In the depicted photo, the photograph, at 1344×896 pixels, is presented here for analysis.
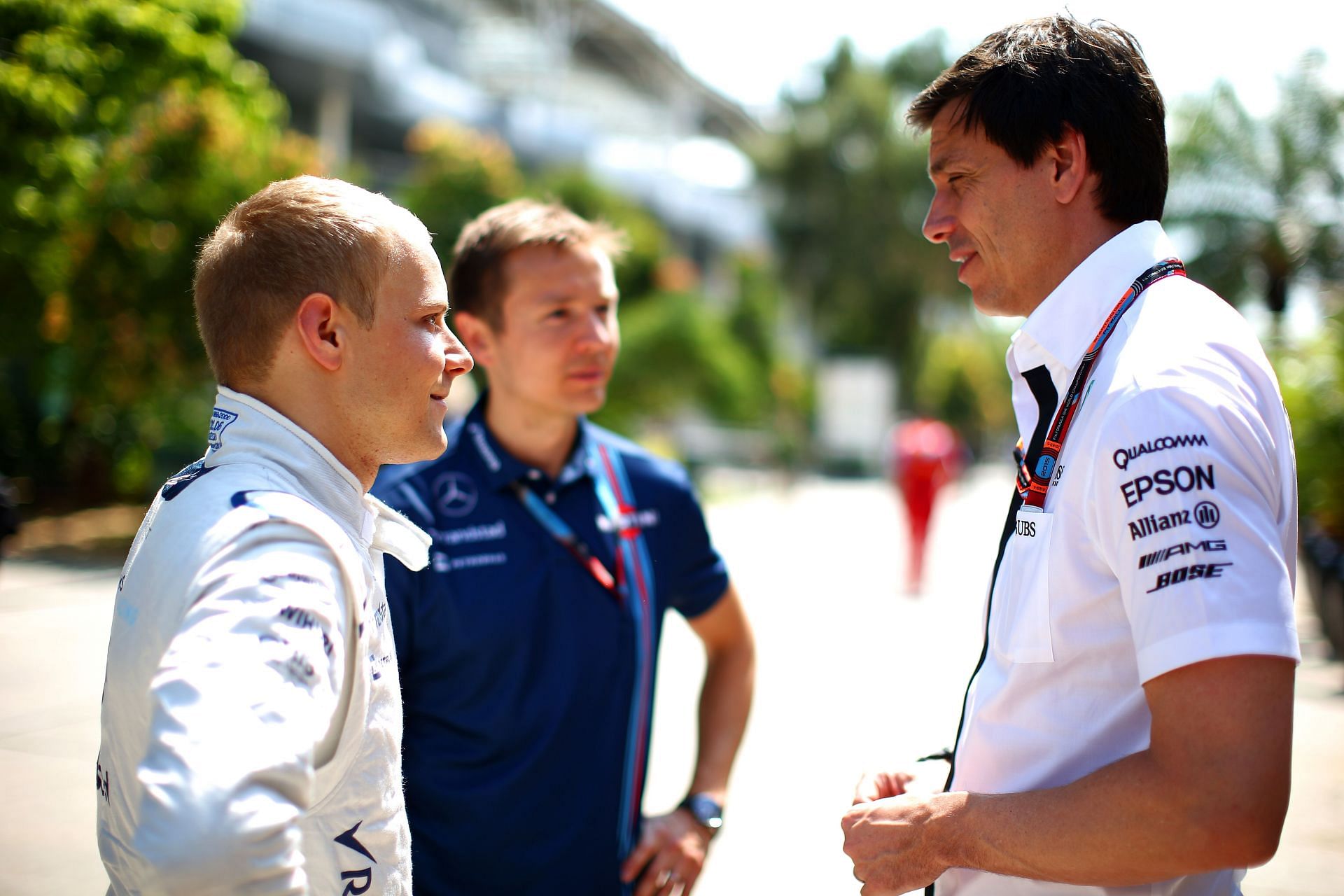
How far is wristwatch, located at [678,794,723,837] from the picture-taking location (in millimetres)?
2398

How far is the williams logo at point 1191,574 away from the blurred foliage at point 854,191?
40240 mm

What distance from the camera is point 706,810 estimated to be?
2.41 metres

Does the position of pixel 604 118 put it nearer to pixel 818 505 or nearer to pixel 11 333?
pixel 818 505

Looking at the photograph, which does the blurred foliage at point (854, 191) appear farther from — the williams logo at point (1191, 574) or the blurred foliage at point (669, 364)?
the williams logo at point (1191, 574)

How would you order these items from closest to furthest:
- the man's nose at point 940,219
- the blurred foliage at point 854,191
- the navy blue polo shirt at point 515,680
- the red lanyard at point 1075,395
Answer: the red lanyard at point 1075,395
the man's nose at point 940,219
the navy blue polo shirt at point 515,680
the blurred foliage at point 854,191

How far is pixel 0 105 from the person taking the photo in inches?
232

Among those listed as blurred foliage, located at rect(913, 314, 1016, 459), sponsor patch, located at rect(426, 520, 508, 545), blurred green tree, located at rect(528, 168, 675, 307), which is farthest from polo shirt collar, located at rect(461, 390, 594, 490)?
blurred foliage, located at rect(913, 314, 1016, 459)

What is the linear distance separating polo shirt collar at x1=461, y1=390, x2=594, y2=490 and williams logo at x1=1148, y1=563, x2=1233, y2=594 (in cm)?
150

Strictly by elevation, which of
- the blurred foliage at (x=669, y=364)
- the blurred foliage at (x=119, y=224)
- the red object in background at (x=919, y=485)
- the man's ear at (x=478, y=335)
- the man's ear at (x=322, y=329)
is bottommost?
the man's ear at (x=322, y=329)

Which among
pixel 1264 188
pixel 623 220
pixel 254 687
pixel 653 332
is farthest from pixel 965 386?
pixel 254 687

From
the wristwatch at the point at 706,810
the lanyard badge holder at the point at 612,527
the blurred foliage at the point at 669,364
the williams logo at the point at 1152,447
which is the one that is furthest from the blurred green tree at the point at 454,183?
the williams logo at the point at 1152,447

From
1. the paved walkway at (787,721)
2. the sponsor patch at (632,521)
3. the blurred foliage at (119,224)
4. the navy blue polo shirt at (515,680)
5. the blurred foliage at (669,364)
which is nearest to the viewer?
the navy blue polo shirt at (515,680)

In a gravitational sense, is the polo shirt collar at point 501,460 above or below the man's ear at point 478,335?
below

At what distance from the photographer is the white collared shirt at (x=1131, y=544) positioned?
126 centimetres
